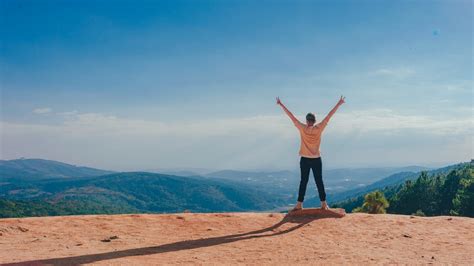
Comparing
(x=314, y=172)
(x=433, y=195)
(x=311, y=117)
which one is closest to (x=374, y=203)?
(x=433, y=195)

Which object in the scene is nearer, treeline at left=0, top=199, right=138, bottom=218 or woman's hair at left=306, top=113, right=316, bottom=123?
woman's hair at left=306, top=113, right=316, bottom=123

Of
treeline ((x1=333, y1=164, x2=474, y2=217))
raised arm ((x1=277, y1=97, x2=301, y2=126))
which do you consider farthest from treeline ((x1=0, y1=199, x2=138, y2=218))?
raised arm ((x1=277, y1=97, x2=301, y2=126))

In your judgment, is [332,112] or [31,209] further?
[31,209]

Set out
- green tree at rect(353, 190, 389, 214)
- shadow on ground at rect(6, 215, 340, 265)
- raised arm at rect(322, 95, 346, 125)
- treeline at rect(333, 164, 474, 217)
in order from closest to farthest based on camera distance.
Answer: shadow on ground at rect(6, 215, 340, 265), raised arm at rect(322, 95, 346, 125), green tree at rect(353, 190, 389, 214), treeline at rect(333, 164, 474, 217)

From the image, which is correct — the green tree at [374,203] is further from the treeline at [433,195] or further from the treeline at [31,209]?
the treeline at [31,209]

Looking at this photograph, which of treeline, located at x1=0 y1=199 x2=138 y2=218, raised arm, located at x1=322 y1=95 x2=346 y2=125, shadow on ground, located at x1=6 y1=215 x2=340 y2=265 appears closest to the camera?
shadow on ground, located at x1=6 y1=215 x2=340 y2=265

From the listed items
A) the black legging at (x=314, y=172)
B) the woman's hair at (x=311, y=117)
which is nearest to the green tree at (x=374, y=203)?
the black legging at (x=314, y=172)

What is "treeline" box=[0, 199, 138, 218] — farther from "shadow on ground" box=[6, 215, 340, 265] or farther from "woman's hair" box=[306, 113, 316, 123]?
"woman's hair" box=[306, 113, 316, 123]

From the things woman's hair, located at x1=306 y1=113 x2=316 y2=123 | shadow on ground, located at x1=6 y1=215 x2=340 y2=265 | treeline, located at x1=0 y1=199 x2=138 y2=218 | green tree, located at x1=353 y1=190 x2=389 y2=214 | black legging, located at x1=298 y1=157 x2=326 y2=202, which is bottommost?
treeline, located at x1=0 y1=199 x2=138 y2=218

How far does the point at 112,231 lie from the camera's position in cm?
993

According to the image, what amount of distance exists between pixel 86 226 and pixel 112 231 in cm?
91

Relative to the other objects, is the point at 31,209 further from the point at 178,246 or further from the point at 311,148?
the point at 178,246

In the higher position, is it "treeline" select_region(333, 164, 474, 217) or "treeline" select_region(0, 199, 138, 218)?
"treeline" select_region(333, 164, 474, 217)

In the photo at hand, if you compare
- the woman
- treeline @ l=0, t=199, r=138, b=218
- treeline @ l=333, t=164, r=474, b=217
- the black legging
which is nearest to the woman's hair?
the woman
